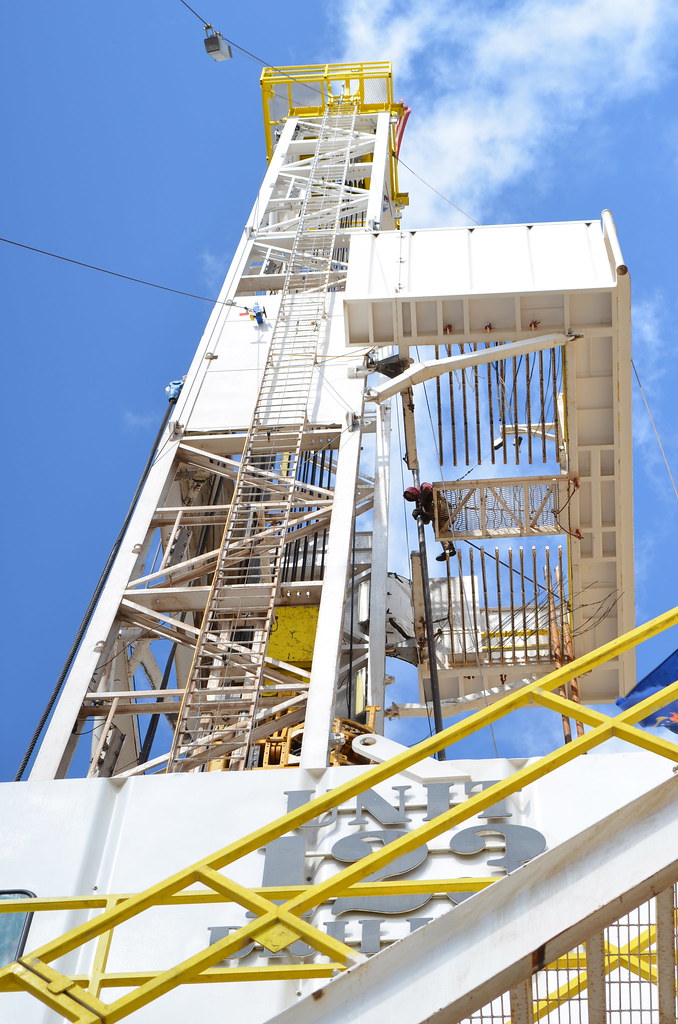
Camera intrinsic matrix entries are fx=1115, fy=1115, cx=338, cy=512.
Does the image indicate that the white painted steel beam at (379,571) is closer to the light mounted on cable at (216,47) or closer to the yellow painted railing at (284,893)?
the light mounted on cable at (216,47)

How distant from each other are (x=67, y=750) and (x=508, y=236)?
33.7ft

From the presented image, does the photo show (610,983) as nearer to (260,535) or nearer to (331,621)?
(331,621)

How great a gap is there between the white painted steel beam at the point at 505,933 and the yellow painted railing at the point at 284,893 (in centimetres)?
24

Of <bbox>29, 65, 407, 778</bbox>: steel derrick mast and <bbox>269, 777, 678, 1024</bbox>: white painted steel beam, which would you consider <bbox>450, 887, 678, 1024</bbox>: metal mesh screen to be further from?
<bbox>29, 65, 407, 778</bbox>: steel derrick mast

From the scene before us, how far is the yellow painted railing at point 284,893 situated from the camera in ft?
17.5

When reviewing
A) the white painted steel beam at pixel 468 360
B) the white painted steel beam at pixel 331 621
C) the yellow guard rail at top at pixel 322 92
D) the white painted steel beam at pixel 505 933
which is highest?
the yellow guard rail at top at pixel 322 92

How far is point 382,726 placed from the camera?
17469 mm

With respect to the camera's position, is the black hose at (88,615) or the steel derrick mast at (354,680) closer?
the steel derrick mast at (354,680)

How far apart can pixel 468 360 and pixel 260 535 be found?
4.41 metres

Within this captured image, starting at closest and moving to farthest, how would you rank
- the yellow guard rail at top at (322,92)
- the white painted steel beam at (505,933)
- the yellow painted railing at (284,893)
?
the white painted steel beam at (505,933)
the yellow painted railing at (284,893)
the yellow guard rail at top at (322,92)

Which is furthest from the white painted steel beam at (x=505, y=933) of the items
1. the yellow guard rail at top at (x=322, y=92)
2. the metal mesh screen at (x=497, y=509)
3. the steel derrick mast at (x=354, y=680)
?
the yellow guard rail at top at (x=322, y=92)

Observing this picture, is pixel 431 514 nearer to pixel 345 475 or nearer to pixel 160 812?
pixel 345 475

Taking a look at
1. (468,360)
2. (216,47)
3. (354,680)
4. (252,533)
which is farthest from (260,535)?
(216,47)

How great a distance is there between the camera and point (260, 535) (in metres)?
15.3
